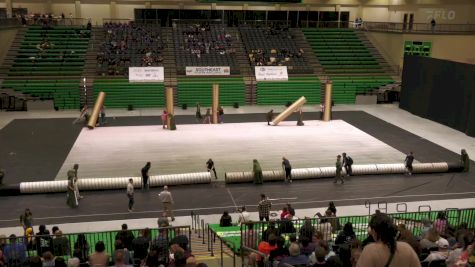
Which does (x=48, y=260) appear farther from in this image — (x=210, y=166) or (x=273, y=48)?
(x=273, y=48)

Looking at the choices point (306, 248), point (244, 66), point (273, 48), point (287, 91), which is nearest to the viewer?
point (306, 248)

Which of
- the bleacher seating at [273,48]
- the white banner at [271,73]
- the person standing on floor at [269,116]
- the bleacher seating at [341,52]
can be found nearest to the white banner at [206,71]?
the white banner at [271,73]

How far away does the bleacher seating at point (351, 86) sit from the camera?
38344 mm

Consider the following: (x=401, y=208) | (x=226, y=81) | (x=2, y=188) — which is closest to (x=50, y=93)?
(x=226, y=81)

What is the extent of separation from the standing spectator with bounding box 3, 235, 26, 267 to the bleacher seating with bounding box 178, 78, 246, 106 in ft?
85.8

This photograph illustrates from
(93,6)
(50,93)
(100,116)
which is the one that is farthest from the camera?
(93,6)

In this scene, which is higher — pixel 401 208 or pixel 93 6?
pixel 93 6

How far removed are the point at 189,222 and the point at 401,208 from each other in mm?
7516

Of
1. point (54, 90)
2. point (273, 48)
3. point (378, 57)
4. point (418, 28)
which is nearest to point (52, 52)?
point (54, 90)

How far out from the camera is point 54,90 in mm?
35094

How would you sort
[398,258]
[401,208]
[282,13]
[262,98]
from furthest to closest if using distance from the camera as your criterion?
[282,13], [262,98], [401,208], [398,258]

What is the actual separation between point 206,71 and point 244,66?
160 inches

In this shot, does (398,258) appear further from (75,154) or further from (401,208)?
(75,154)

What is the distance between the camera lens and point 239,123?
30.2m
